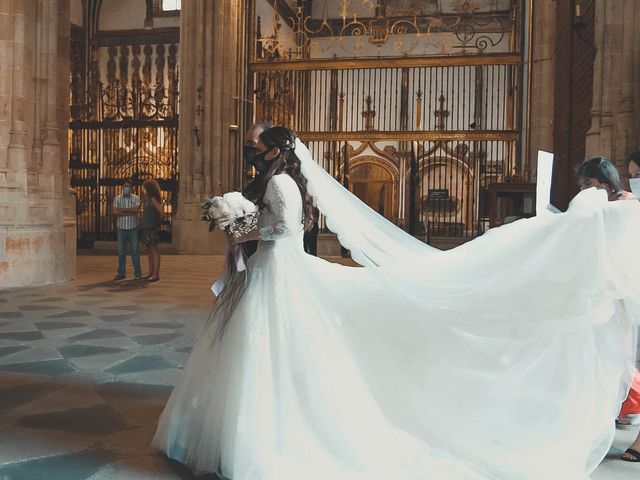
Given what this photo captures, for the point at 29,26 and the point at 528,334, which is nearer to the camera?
the point at 528,334

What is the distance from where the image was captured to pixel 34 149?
29.3 ft

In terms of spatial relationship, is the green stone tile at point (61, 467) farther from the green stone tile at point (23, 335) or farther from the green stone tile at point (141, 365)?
the green stone tile at point (23, 335)

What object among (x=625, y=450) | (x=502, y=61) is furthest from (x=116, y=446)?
(x=502, y=61)

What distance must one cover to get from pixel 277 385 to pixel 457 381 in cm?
82

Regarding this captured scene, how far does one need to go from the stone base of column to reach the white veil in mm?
6582

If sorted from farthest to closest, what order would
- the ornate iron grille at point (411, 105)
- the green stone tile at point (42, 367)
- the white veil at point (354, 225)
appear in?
the ornate iron grille at point (411, 105) → the green stone tile at point (42, 367) → the white veil at point (354, 225)

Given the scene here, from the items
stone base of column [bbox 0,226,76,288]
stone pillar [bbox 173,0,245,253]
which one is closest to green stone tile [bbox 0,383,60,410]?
stone base of column [bbox 0,226,76,288]

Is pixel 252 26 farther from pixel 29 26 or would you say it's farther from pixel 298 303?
pixel 298 303

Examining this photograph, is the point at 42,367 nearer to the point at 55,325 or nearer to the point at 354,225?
the point at 55,325

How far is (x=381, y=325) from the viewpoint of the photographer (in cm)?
295

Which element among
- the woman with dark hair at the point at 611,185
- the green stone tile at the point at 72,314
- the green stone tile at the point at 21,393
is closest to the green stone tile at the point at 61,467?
the green stone tile at the point at 21,393

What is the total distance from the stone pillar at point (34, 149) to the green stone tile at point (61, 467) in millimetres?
6100

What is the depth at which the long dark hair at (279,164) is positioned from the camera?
9.34 feet

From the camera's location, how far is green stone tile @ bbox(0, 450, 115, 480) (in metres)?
2.72
